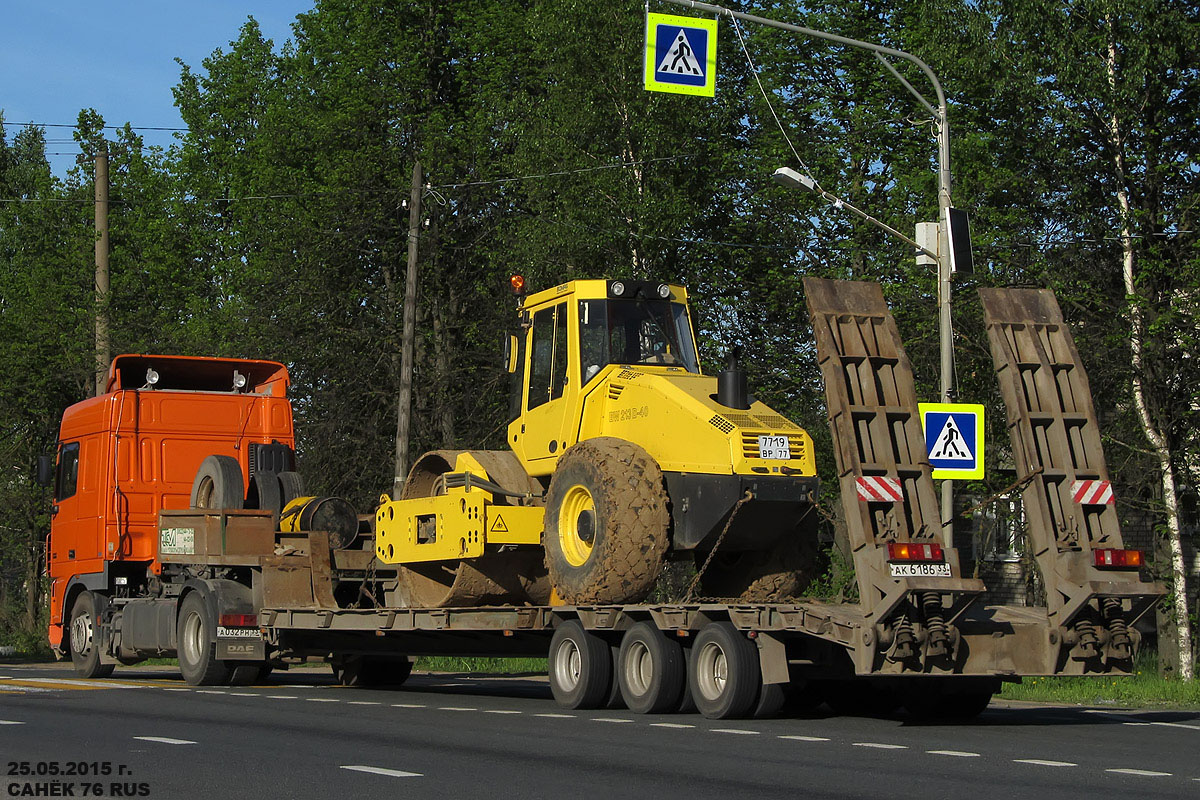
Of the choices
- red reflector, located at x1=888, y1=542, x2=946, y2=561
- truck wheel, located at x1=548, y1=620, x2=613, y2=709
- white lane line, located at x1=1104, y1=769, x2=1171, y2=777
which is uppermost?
red reflector, located at x1=888, y1=542, x2=946, y2=561

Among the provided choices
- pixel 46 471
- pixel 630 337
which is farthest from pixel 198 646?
pixel 630 337

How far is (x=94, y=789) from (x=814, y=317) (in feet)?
25.2

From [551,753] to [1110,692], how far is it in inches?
414

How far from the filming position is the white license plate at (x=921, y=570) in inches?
544

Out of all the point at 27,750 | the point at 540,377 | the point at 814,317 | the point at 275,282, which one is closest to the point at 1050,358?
the point at 814,317

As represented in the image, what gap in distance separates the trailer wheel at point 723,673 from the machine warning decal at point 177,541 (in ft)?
27.8

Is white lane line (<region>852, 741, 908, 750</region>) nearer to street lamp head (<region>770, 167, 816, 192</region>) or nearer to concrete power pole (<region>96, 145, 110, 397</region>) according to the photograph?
street lamp head (<region>770, 167, 816, 192</region>)

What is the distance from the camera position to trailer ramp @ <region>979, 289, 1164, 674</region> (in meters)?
14.4

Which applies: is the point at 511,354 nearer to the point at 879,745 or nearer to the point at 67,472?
the point at 879,745

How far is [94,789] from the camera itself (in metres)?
10.0

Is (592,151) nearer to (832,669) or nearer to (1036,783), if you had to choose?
(832,669)

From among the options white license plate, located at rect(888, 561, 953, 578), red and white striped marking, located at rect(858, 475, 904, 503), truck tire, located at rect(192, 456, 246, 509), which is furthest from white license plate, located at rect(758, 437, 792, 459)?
truck tire, located at rect(192, 456, 246, 509)

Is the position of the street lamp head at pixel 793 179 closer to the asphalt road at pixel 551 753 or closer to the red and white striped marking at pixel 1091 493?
the asphalt road at pixel 551 753

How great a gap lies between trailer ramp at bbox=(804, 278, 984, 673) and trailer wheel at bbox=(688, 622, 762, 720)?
48.0 inches
